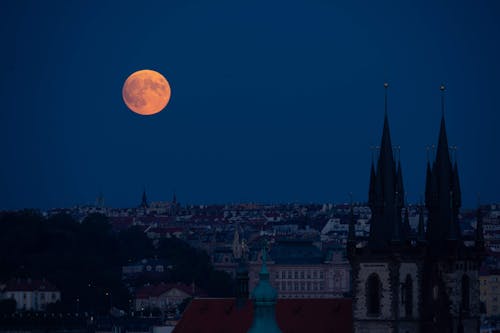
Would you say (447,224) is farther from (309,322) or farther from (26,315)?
(26,315)

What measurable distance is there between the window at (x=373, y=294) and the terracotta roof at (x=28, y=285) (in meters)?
91.7

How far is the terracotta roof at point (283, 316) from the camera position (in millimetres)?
88750

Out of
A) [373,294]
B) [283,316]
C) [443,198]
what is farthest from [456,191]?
[283,316]

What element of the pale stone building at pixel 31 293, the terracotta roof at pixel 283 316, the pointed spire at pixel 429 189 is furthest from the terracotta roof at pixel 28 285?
the pointed spire at pixel 429 189

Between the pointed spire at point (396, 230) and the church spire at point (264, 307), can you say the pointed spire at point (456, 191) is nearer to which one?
the pointed spire at point (396, 230)

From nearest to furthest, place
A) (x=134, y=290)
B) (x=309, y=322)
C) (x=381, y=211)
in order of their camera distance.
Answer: (x=381, y=211) → (x=309, y=322) → (x=134, y=290)

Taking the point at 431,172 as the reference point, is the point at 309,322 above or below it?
below

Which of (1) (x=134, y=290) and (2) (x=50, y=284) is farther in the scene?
(1) (x=134, y=290)

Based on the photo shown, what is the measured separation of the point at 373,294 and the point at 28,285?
9436 centimetres

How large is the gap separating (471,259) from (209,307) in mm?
14869

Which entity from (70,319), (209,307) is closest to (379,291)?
(209,307)

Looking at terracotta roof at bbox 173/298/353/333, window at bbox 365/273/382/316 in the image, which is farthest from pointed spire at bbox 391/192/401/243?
terracotta roof at bbox 173/298/353/333

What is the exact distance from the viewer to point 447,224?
8338 cm

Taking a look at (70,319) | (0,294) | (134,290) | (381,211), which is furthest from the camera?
(134,290)
